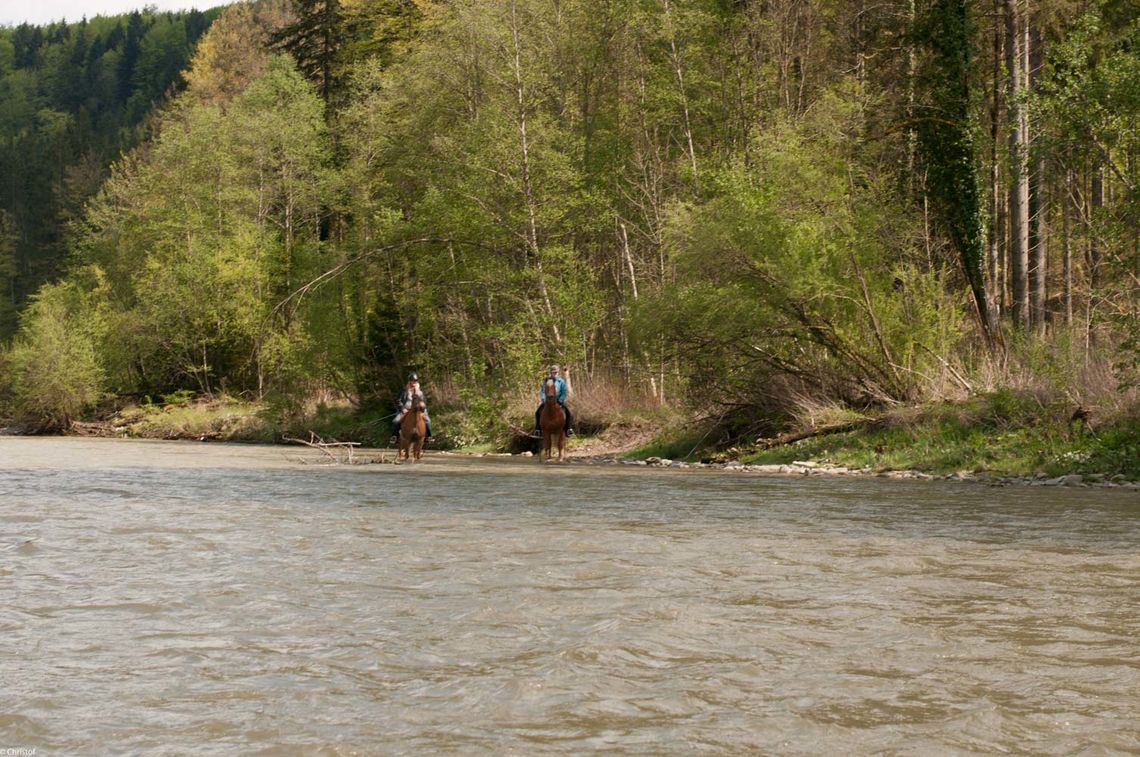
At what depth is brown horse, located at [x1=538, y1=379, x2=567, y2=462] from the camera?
26.3 m

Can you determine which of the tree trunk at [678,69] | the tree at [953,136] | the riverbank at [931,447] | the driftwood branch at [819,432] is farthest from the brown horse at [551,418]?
the tree at [953,136]

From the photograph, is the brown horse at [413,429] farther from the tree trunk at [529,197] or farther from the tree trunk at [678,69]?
the tree trunk at [678,69]

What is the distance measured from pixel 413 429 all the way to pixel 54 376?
28918 millimetres

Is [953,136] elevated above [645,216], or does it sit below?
above

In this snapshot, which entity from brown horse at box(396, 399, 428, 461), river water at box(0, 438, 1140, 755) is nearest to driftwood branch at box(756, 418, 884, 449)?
brown horse at box(396, 399, 428, 461)

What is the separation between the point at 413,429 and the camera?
26578 millimetres

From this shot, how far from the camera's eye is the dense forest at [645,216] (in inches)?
894

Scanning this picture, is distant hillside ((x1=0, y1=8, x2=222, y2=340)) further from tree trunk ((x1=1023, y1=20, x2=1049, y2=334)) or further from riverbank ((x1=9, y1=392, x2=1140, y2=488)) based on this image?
tree trunk ((x1=1023, y1=20, x2=1049, y2=334))

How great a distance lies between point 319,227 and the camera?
54312 millimetres

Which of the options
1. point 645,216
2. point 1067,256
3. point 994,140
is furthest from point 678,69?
point 1067,256

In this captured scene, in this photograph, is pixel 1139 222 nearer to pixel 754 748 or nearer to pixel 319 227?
pixel 754 748

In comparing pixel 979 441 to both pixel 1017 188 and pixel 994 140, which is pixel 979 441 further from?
pixel 994 140

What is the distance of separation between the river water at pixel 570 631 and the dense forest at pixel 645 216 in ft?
31.9

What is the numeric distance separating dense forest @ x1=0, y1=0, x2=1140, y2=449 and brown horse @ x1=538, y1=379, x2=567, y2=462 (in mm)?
2073
